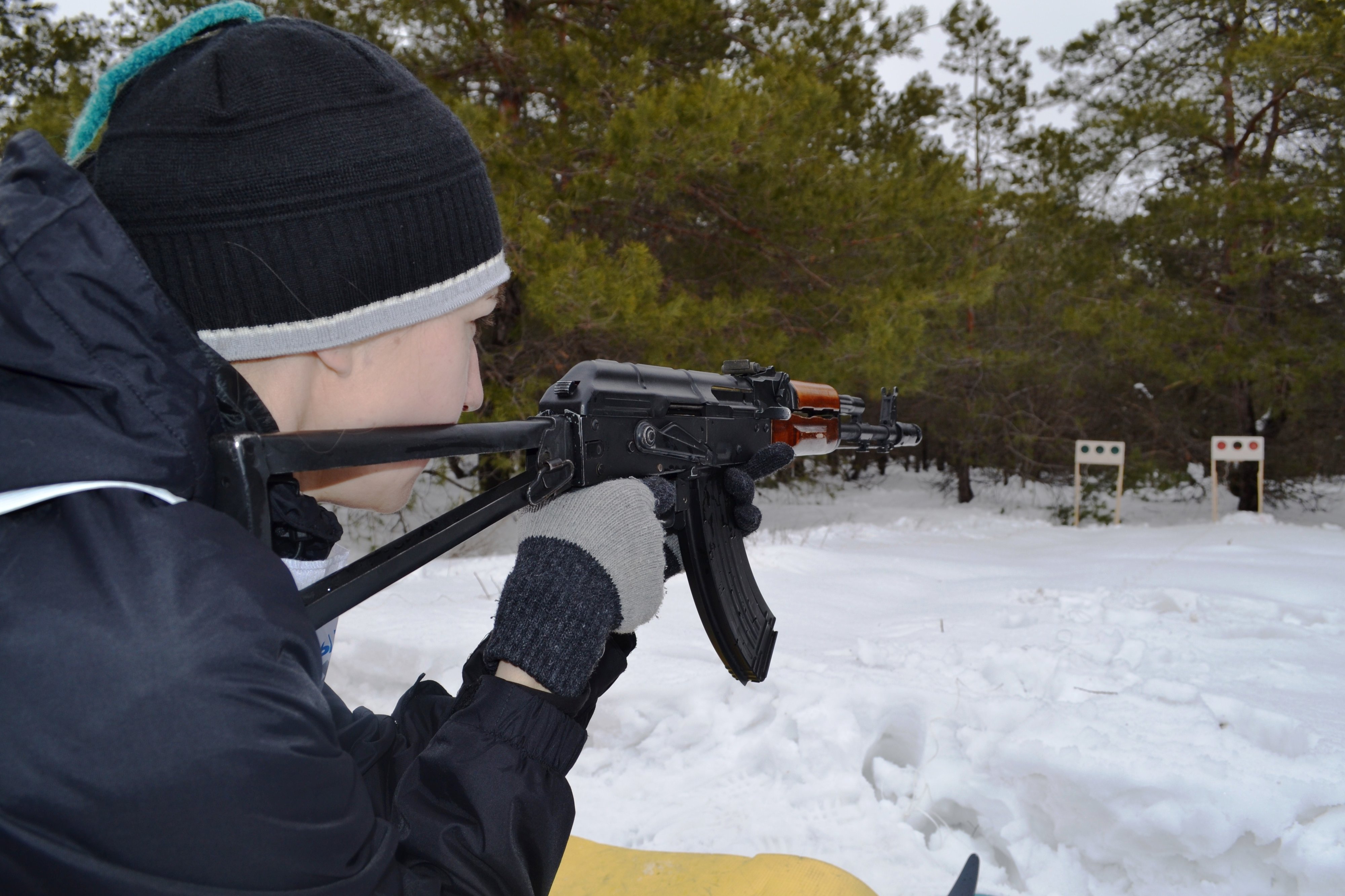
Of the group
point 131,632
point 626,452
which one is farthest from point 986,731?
point 131,632

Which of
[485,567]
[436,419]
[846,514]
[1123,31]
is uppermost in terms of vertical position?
[1123,31]

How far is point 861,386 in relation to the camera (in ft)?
29.3

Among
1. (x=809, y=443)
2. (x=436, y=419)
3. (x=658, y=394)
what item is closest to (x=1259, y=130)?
(x=809, y=443)

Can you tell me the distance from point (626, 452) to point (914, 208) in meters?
6.67

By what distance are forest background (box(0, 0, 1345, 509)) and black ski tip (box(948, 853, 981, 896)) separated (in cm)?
426

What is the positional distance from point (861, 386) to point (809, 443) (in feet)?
21.1

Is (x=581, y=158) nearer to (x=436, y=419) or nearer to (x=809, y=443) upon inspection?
(x=809, y=443)

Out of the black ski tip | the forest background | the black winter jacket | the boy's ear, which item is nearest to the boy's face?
the boy's ear

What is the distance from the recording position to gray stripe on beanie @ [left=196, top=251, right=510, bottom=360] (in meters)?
0.99

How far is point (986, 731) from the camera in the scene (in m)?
2.55

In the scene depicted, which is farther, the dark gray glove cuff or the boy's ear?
the dark gray glove cuff

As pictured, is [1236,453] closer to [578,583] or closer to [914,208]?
[914,208]

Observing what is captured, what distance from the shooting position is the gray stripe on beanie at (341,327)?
988 mm

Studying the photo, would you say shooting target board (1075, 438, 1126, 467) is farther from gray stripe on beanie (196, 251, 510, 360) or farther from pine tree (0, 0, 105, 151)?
pine tree (0, 0, 105, 151)
